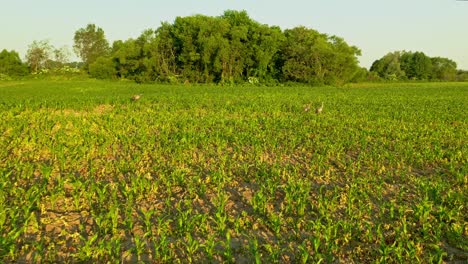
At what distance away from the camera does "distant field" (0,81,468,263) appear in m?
4.69

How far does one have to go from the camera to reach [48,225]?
539 cm

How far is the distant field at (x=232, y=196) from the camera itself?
185 inches

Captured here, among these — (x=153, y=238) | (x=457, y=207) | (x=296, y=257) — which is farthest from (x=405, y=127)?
(x=153, y=238)

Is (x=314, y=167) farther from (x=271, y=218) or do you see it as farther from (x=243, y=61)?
(x=243, y=61)

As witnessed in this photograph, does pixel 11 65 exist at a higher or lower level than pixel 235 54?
lower

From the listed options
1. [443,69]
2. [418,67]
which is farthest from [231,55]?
[443,69]

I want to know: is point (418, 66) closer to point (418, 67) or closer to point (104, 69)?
point (418, 67)

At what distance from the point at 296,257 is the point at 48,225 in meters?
3.68

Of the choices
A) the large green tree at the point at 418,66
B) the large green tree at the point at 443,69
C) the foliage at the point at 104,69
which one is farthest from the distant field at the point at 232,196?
→ the large green tree at the point at 418,66

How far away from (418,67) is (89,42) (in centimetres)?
8971

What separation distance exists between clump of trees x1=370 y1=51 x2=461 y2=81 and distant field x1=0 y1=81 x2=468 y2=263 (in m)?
92.6

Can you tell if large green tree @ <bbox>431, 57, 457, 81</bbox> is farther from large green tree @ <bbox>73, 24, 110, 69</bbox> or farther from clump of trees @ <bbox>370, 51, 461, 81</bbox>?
large green tree @ <bbox>73, 24, 110, 69</bbox>

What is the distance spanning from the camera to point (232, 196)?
6621 millimetres

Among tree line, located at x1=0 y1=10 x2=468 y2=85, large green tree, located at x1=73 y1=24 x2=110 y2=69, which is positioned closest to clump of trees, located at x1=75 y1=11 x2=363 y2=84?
tree line, located at x1=0 y1=10 x2=468 y2=85
